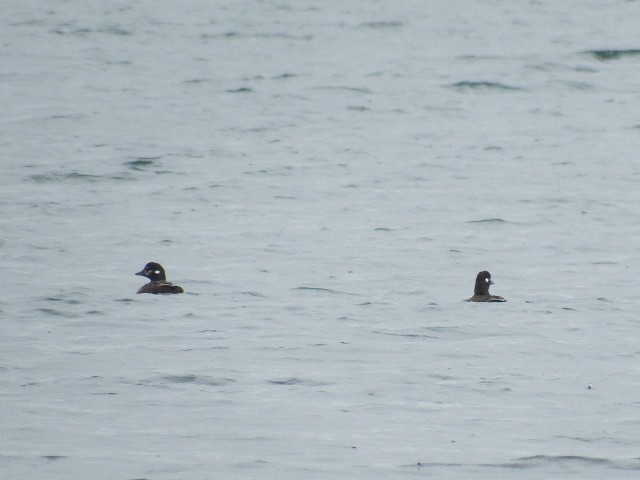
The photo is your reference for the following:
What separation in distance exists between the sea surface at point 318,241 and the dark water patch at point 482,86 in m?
0.15

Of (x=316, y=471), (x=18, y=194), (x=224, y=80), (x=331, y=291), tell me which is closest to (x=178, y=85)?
(x=224, y=80)

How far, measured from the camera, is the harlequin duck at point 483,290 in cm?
1620

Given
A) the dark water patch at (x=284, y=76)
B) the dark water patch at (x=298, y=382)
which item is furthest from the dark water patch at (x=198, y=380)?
the dark water patch at (x=284, y=76)

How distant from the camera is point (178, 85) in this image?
1326 inches

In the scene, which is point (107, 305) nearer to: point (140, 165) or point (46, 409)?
point (46, 409)

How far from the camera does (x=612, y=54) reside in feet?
122

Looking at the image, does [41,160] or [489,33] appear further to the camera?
[489,33]

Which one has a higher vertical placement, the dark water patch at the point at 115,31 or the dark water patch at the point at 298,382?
the dark water patch at the point at 115,31

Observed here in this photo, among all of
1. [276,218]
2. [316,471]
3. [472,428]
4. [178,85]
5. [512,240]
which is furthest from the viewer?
[178,85]

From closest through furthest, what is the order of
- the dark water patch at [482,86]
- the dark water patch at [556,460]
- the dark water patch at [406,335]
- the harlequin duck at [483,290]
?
the dark water patch at [556,460] < the dark water patch at [406,335] < the harlequin duck at [483,290] < the dark water patch at [482,86]

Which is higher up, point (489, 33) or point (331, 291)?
point (489, 33)

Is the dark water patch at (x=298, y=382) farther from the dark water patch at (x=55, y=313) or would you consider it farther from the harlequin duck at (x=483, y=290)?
the harlequin duck at (x=483, y=290)

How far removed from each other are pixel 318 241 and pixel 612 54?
18989mm

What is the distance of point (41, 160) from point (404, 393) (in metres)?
14.7
